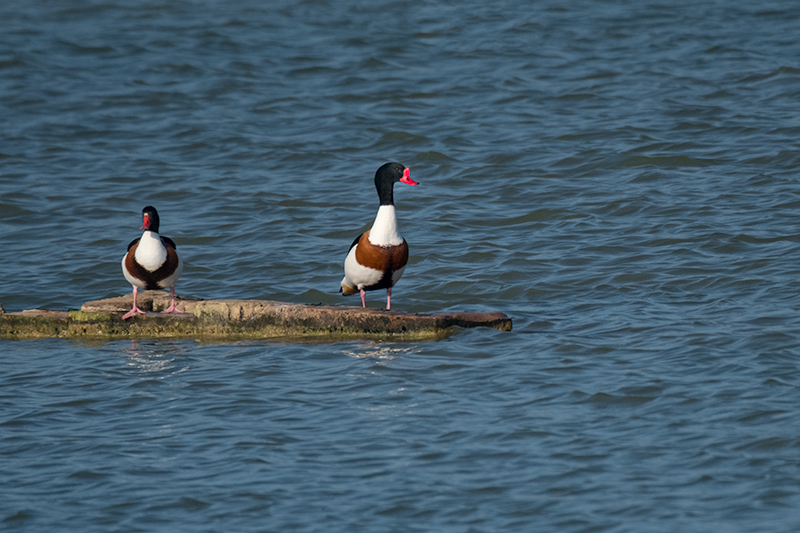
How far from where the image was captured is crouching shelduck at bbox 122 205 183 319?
9031 millimetres

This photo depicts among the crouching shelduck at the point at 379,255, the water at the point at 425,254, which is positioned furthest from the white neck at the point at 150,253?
the crouching shelduck at the point at 379,255

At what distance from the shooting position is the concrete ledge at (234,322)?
882 cm

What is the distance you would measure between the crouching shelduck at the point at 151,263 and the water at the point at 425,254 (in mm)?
542

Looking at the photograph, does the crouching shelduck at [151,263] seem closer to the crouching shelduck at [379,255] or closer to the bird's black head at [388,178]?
the crouching shelduck at [379,255]

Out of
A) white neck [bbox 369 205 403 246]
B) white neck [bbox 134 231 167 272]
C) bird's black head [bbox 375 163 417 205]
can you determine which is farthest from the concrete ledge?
bird's black head [bbox 375 163 417 205]

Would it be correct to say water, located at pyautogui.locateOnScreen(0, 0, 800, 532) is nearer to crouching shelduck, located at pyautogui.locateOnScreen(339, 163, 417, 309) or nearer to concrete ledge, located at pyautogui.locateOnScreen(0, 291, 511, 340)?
concrete ledge, located at pyautogui.locateOnScreen(0, 291, 511, 340)

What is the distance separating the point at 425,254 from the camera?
1241 centimetres

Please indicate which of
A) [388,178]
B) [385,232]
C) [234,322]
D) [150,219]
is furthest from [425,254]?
[150,219]

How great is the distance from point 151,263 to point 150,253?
0.09 metres

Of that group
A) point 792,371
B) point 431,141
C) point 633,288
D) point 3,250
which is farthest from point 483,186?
point 792,371

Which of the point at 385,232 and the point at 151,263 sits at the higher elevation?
the point at 385,232

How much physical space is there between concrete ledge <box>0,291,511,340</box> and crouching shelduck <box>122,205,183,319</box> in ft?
0.50

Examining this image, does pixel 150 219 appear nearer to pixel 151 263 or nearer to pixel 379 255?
pixel 151 263

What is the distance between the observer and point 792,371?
25.0 feet
